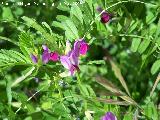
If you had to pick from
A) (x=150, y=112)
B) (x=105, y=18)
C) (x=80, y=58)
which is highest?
(x=105, y=18)

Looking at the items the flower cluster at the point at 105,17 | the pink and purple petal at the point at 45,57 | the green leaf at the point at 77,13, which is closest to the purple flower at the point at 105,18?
the flower cluster at the point at 105,17

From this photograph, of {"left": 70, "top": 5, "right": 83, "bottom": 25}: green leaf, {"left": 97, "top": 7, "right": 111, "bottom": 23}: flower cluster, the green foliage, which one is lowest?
the green foliage

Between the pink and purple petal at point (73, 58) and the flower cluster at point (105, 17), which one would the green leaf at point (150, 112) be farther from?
the flower cluster at point (105, 17)

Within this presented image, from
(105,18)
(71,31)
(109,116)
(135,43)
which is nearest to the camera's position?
(109,116)

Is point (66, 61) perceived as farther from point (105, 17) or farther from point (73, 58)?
point (105, 17)

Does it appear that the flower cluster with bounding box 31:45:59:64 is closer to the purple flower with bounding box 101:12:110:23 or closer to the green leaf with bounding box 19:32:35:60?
the green leaf with bounding box 19:32:35:60

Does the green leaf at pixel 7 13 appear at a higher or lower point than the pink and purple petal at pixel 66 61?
higher

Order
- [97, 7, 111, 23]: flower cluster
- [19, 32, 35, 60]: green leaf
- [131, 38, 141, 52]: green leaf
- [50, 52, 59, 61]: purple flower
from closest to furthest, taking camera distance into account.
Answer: [19, 32, 35, 60]: green leaf < [50, 52, 59, 61]: purple flower < [97, 7, 111, 23]: flower cluster < [131, 38, 141, 52]: green leaf

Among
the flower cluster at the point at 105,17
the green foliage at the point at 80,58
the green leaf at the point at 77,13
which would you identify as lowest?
the green foliage at the point at 80,58

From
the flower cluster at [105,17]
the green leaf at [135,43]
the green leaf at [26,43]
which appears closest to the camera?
the green leaf at [26,43]

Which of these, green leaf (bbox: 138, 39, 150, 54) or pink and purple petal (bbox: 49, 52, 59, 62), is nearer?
pink and purple petal (bbox: 49, 52, 59, 62)

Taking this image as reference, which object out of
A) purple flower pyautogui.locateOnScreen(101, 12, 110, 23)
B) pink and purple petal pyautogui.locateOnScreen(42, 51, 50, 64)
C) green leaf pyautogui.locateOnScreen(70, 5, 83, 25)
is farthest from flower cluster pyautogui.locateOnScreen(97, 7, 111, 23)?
pink and purple petal pyautogui.locateOnScreen(42, 51, 50, 64)

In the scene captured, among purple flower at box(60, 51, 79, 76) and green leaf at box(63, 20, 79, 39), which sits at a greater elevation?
green leaf at box(63, 20, 79, 39)

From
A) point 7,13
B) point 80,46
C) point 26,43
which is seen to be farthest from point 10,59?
point 7,13
